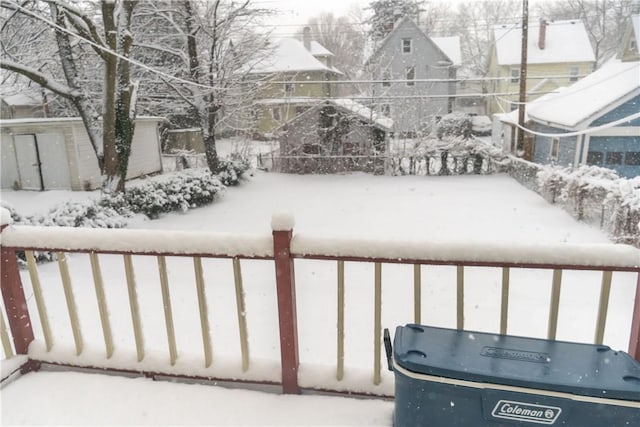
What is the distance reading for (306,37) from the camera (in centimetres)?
2952

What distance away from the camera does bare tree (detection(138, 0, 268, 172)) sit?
51.4 feet

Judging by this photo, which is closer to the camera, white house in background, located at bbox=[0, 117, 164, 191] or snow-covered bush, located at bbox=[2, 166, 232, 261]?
snow-covered bush, located at bbox=[2, 166, 232, 261]

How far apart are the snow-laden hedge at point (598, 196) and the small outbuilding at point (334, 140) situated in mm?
7224

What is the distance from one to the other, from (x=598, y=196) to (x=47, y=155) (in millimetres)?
14835

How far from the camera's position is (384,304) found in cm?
632

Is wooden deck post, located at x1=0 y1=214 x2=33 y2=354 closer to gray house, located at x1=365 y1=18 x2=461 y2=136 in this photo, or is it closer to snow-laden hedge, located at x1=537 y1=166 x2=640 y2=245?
snow-laden hedge, located at x1=537 y1=166 x2=640 y2=245

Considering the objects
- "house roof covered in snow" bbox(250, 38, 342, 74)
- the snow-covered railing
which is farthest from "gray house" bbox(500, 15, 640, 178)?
"house roof covered in snow" bbox(250, 38, 342, 74)

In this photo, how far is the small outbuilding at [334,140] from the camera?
19.2 meters

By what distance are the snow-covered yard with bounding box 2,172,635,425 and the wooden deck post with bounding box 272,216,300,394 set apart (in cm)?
8

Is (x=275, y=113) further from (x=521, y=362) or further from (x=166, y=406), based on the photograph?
(x=521, y=362)

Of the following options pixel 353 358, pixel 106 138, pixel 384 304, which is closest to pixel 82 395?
pixel 353 358

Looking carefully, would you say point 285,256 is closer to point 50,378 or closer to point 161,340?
point 50,378

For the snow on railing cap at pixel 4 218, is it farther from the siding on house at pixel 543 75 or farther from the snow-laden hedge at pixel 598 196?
the siding on house at pixel 543 75

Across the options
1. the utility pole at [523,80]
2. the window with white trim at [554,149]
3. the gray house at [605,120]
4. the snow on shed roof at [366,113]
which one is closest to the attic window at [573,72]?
the gray house at [605,120]
